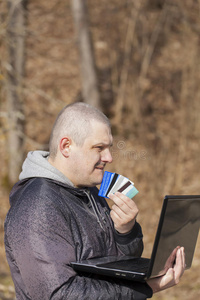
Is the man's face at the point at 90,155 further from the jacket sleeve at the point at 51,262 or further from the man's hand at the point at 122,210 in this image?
the jacket sleeve at the point at 51,262

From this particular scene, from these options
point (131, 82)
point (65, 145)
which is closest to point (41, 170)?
point (65, 145)

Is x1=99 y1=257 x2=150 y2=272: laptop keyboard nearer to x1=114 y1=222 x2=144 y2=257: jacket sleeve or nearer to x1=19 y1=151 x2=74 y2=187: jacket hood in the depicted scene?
x1=114 y1=222 x2=144 y2=257: jacket sleeve

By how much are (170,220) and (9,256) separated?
32.0 inches

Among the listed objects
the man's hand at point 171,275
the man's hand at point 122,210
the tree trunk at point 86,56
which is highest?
the tree trunk at point 86,56

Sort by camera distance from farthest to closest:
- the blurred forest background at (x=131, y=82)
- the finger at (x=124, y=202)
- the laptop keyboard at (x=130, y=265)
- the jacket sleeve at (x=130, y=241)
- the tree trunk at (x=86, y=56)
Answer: the blurred forest background at (x=131, y=82)
the tree trunk at (x=86, y=56)
the jacket sleeve at (x=130, y=241)
the finger at (x=124, y=202)
the laptop keyboard at (x=130, y=265)

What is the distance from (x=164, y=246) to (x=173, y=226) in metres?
0.10

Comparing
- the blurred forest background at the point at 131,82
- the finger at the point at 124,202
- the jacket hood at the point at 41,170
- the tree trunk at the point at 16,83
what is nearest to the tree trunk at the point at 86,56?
the blurred forest background at the point at 131,82

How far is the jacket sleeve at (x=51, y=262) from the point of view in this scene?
214 centimetres

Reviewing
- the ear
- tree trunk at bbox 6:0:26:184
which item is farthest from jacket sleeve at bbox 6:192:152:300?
tree trunk at bbox 6:0:26:184

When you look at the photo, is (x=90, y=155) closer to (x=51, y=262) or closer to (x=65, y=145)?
(x=65, y=145)

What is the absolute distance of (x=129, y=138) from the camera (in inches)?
489

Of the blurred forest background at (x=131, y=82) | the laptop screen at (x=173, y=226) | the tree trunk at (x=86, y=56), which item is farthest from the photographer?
the blurred forest background at (x=131, y=82)

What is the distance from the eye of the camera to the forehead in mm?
2482

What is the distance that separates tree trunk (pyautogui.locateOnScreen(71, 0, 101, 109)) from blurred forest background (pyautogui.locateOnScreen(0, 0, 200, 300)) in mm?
21
